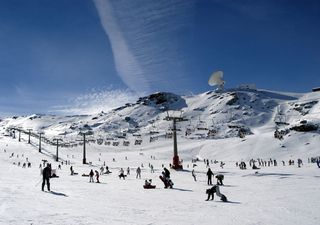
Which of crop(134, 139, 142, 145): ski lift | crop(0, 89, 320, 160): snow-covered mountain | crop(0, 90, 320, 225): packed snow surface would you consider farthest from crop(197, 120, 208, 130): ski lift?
crop(134, 139, 142, 145): ski lift

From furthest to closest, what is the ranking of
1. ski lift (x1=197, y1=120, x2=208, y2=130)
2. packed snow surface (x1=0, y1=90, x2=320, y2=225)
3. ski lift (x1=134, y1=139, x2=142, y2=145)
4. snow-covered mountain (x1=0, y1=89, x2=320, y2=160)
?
ski lift (x1=197, y1=120, x2=208, y2=130)
snow-covered mountain (x1=0, y1=89, x2=320, y2=160)
ski lift (x1=134, y1=139, x2=142, y2=145)
packed snow surface (x1=0, y1=90, x2=320, y2=225)

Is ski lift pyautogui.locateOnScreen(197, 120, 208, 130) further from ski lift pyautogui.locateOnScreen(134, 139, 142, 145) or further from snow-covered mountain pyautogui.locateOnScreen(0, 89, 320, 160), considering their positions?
ski lift pyautogui.locateOnScreen(134, 139, 142, 145)

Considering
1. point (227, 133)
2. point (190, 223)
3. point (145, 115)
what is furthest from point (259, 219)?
point (145, 115)

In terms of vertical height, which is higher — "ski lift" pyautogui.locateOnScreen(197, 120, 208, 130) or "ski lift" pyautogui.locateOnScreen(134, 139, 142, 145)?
"ski lift" pyautogui.locateOnScreen(197, 120, 208, 130)

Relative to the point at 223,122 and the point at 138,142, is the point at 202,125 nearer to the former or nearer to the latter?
the point at 223,122

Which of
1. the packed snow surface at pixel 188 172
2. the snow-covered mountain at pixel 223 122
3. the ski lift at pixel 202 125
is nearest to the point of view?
the packed snow surface at pixel 188 172

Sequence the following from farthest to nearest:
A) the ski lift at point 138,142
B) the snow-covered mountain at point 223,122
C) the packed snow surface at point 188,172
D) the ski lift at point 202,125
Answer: the ski lift at point 202,125 → the snow-covered mountain at point 223,122 → the ski lift at point 138,142 → the packed snow surface at point 188,172

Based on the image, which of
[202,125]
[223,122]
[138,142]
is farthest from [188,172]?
[223,122]

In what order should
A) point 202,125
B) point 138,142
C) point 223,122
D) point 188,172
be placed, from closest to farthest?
point 188,172 → point 138,142 → point 202,125 → point 223,122

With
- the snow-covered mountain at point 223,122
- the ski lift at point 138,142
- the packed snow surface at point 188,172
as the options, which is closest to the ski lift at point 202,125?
the snow-covered mountain at point 223,122

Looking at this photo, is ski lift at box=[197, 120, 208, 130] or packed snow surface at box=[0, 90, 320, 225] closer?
packed snow surface at box=[0, 90, 320, 225]

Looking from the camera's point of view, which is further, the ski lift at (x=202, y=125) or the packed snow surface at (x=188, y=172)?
the ski lift at (x=202, y=125)

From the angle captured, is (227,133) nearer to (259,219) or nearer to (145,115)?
(145,115)

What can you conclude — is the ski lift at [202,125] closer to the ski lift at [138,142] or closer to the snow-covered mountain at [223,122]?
the snow-covered mountain at [223,122]
